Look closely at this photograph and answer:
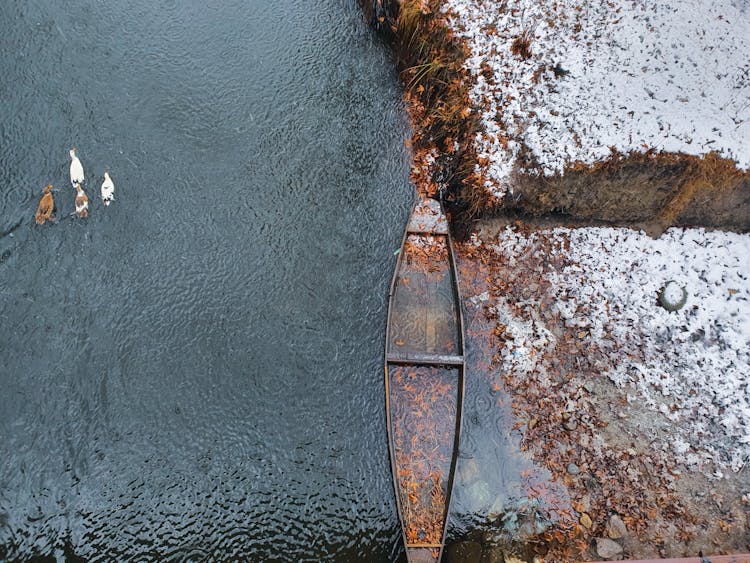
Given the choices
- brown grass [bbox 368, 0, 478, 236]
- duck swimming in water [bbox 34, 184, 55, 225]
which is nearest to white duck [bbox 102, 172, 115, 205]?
duck swimming in water [bbox 34, 184, 55, 225]

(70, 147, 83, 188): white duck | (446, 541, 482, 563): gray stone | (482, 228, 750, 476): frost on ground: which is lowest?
(446, 541, 482, 563): gray stone

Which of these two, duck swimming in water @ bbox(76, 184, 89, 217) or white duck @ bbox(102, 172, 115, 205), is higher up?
white duck @ bbox(102, 172, 115, 205)

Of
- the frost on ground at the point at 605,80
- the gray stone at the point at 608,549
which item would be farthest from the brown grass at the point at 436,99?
the gray stone at the point at 608,549

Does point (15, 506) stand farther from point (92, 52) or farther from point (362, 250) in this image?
point (92, 52)

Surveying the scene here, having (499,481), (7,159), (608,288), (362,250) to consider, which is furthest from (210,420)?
(608,288)

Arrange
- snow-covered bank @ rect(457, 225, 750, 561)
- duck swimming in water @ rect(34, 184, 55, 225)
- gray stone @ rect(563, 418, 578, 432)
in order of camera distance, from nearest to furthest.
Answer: snow-covered bank @ rect(457, 225, 750, 561) < gray stone @ rect(563, 418, 578, 432) < duck swimming in water @ rect(34, 184, 55, 225)

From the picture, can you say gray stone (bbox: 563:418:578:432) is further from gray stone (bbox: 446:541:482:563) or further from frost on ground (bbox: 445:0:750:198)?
frost on ground (bbox: 445:0:750:198)

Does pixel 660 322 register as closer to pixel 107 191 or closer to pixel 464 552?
pixel 464 552
